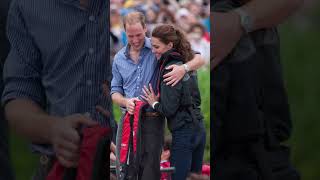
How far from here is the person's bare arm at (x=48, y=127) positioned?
2365 mm

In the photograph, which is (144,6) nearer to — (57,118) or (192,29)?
(192,29)

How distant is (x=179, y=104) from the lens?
224 cm

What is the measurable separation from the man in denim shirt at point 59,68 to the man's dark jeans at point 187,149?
0.26 metres

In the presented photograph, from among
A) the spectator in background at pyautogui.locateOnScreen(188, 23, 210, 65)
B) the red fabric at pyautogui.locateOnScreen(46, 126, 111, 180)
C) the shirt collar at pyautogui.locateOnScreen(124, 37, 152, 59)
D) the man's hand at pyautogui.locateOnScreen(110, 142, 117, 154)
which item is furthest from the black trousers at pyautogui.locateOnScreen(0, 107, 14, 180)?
the spectator in background at pyautogui.locateOnScreen(188, 23, 210, 65)

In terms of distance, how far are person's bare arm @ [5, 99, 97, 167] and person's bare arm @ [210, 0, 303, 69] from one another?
0.56m

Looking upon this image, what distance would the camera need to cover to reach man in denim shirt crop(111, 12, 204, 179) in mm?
2260

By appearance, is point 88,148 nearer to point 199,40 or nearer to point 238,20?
point 199,40

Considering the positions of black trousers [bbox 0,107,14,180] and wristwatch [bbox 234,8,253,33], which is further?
black trousers [bbox 0,107,14,180]

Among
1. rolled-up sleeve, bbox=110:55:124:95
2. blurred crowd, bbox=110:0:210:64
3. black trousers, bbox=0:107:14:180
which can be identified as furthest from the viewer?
black trousers, bbox=0:107:14:180

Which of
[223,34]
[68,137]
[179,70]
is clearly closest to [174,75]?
[179,70]

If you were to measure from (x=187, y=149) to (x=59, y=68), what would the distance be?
578mm

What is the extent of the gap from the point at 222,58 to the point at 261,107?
24 centimetres

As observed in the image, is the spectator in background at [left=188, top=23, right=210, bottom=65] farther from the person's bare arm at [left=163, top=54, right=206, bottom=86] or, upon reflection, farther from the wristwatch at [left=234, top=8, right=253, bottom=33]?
the wristwatch at [left=234, top=8, right=253, bottom=33]

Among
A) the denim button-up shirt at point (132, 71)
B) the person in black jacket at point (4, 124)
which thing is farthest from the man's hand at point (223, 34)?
the person in black jacket at point (4, 124)
